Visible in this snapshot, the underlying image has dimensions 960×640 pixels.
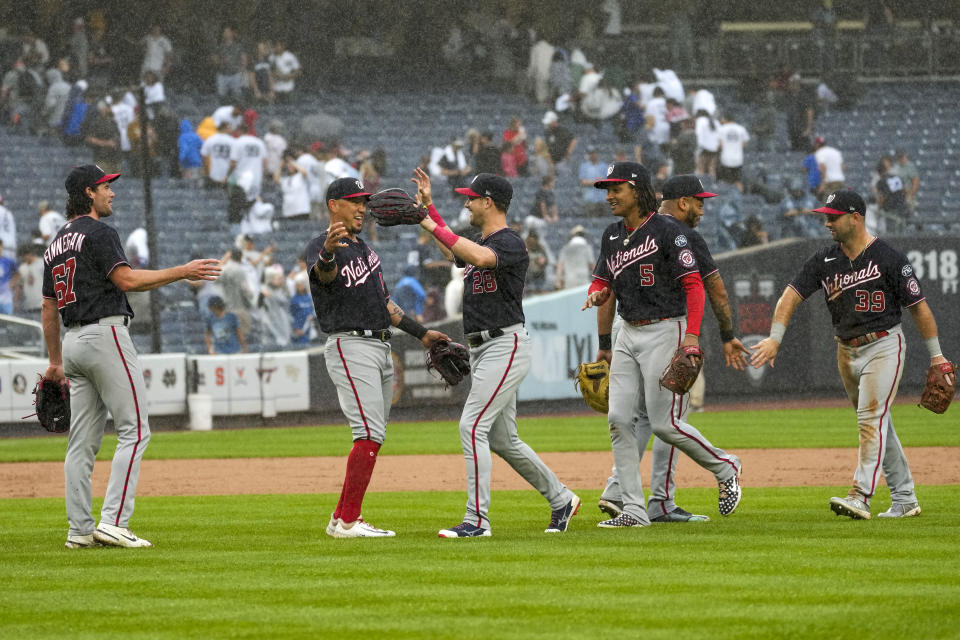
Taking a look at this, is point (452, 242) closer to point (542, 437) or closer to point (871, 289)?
point (871, 289)

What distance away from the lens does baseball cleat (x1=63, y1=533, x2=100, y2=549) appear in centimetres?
683

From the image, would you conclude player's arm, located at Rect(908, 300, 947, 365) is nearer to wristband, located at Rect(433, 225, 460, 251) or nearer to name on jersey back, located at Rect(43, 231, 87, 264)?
wristband, located at Rect(433, 225, 460, 251)

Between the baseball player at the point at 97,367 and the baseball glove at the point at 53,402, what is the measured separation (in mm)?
322

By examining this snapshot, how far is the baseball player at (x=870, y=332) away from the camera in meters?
7.65

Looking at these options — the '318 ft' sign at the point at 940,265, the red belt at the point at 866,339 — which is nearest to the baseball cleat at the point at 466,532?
the red belt at the point at 866,339

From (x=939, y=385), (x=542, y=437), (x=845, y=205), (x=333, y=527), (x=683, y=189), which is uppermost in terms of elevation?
(x=683, y=189)

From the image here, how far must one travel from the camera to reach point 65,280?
6809 mm

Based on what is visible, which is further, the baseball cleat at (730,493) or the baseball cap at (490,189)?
the baseball cleat at (730,493)

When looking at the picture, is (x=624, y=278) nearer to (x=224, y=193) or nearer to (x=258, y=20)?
(x=224, y=193)

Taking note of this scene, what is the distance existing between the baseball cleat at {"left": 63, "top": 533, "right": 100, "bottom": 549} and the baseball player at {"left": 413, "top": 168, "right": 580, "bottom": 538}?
5.70ft

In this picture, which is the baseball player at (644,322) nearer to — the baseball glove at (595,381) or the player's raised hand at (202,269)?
the baseball glove at (595,381)

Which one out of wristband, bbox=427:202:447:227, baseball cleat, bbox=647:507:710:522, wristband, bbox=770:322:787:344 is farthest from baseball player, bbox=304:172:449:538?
wristband, bbox=770:322:787:344

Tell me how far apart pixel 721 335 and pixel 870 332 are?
823 millimetres

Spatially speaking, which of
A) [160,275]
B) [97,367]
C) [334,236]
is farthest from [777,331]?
[97,367]
